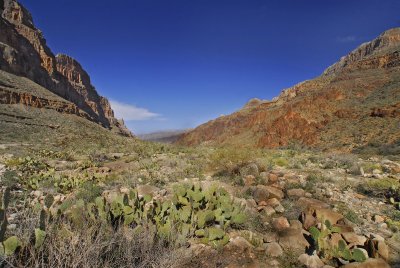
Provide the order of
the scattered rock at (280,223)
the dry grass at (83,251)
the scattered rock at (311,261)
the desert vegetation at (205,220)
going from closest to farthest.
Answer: the dry grass at (83,251) < the desert vegetation at (205,220) < the scattered rock at (311,261) < the scattered rock at (280,223)

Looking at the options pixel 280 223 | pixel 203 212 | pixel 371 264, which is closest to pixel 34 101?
pixel 203 212

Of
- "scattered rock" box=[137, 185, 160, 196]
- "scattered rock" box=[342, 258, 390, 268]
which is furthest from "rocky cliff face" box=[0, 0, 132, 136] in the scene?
"scattered rock" box=[342, 258, 390, 268]

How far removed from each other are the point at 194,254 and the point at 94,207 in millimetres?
2101

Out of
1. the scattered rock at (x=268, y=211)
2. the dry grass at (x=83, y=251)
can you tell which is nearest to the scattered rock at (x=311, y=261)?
the scattered rock at (x=268, y=211)

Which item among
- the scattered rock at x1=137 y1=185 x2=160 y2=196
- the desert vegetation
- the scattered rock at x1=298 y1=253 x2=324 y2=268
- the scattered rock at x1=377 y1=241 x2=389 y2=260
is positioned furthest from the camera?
the scattered rock at x1=137 y1=185 x2=160 y2=196

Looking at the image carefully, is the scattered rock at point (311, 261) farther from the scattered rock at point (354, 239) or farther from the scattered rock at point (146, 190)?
the scattered rock at point (146, 190)

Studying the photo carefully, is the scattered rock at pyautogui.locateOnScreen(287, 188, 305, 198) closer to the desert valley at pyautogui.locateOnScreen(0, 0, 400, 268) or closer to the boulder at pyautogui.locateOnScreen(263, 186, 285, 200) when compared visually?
the desert valley at pyautogui.locateOnScreen(0, 0, 400, 268)

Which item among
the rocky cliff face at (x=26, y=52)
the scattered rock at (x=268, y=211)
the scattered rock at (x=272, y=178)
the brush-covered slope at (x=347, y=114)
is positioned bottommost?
the scattered rock at (x=268, y=211)

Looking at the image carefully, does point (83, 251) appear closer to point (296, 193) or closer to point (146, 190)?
point (146, 190)

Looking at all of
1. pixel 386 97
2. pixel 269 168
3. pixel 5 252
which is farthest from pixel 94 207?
pixel 386 97

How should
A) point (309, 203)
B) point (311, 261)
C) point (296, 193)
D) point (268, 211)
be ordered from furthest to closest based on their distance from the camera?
point (296, 193)
point (309, 203)
point (268, 211)
point (311, 261)

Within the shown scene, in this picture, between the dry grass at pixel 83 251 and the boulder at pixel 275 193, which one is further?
the boulder at pixel 275 193

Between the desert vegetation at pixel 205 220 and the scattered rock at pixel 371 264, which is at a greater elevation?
the desert vegetation at pixel 205 220

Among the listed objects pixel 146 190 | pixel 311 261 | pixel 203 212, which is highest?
pixel 146 190
